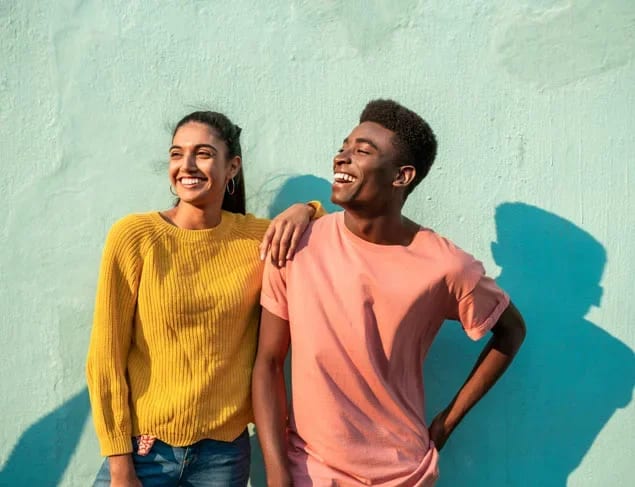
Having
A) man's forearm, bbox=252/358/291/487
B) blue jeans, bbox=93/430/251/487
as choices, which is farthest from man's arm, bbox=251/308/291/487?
blue jeans, bbox=93/430/251/487

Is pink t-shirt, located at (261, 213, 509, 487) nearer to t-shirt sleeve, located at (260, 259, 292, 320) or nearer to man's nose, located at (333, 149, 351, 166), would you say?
t-shirt sleeve, located at (260, 259, 292, 320)

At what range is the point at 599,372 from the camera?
261cm

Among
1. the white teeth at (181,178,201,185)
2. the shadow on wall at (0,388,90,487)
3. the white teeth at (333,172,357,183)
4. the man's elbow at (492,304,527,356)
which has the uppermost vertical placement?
the white teeth at (333,172,357,183)

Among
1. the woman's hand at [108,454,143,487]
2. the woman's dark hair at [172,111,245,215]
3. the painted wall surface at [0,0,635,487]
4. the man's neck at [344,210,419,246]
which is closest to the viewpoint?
the woman's hand at [108,454,143,487]

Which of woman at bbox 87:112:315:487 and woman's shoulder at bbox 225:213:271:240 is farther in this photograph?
woman's shoulder at bbox 225:213:271:240

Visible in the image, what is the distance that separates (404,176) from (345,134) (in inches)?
19.4

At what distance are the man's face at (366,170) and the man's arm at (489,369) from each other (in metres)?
0.59

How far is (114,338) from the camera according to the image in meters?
2.11

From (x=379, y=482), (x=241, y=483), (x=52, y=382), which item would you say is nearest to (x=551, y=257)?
(x=379, y=482)

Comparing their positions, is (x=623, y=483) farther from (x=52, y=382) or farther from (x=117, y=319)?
(x=52, y=382)

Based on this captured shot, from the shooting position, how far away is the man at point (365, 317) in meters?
2.12

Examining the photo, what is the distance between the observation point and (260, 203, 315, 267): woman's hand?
218cm

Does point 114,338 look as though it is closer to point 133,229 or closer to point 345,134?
point 133,229

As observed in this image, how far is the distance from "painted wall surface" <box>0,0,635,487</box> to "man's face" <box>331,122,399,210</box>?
47 cm
